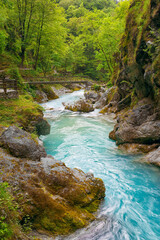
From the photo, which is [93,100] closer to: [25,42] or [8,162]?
[25,42]

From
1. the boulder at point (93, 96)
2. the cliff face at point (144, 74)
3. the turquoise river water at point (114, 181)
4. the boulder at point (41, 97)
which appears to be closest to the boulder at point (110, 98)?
the boulder at point (93, 96)

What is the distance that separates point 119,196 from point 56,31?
30.6m

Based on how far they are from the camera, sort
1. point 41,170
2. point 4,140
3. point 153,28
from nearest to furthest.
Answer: point 41,170, point 4,140, point 153,28

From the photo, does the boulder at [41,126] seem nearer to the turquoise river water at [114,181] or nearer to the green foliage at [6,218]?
the turquoise river water at [114,181]

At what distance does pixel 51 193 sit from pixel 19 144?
5.98 feet

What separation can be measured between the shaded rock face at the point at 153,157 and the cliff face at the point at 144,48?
10.1 feet

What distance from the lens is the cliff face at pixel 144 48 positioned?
802cm

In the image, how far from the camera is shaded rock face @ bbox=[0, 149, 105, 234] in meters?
3.41

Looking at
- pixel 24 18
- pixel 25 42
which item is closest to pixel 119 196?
pixel 25 42

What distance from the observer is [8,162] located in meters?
4.06

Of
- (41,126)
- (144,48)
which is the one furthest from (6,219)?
(144,48)

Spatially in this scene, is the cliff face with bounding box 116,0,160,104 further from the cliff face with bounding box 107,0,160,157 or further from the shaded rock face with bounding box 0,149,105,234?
the shaded rock face with bounding box 0,149,105,234

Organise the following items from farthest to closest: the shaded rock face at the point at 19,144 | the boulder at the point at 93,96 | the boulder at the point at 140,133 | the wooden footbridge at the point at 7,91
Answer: the boulder at the point at 93,96 → the wooden footbridge at the point at 7,91 → the boulder at the point at 140,133 → the shaded rock face at the point at 19,144

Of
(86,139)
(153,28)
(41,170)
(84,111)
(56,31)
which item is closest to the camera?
(41,170)
